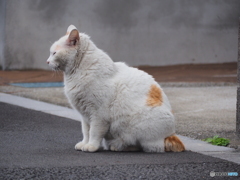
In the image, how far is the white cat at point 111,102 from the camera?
513cm

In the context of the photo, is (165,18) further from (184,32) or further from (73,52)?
(73,52)

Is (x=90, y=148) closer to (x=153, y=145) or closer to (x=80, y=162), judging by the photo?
(x=80, y=162)

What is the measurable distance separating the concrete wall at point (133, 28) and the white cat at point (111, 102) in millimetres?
11756

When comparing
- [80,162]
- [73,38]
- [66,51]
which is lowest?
[80,162]

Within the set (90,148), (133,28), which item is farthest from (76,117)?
(133,28)

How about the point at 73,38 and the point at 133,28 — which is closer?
the point at 73,38

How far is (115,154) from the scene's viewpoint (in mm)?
5172

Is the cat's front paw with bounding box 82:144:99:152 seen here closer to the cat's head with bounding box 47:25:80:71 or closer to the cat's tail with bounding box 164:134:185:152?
the cat's tail with bounding box 164:134:185:152

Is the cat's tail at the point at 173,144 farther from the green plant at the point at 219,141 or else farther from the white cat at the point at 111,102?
the green plant at the point at 219,141

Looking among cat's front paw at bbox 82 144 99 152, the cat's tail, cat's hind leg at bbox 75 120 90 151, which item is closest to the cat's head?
cat's hind leg at bbox 75 120 90 151

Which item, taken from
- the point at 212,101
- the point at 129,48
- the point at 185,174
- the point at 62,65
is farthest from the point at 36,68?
the point at 185,174

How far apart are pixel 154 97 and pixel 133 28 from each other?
514 inches

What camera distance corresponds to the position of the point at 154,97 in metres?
5.28

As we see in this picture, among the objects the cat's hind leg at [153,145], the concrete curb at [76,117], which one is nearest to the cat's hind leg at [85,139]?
the cat's hind leg at [153,145]
